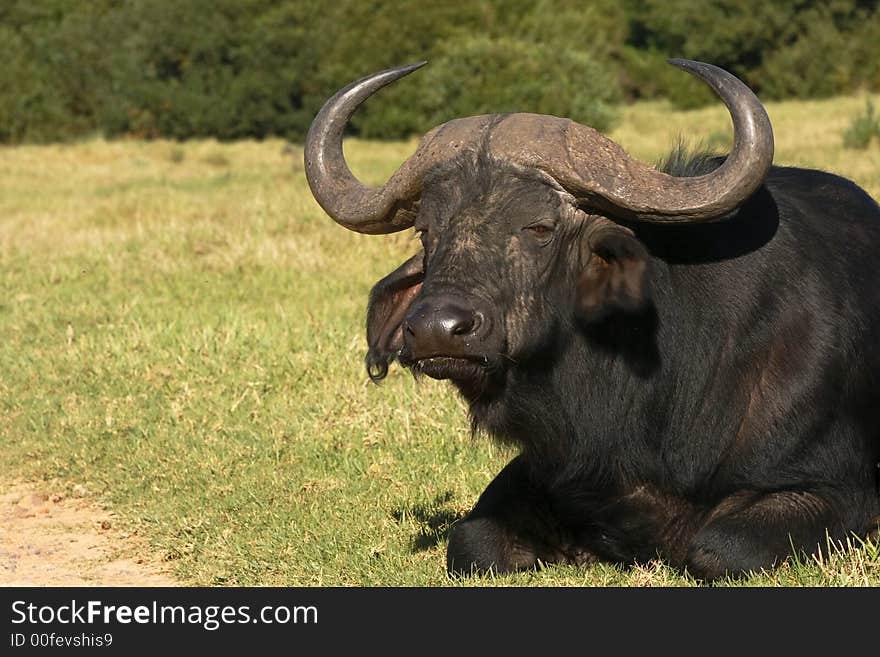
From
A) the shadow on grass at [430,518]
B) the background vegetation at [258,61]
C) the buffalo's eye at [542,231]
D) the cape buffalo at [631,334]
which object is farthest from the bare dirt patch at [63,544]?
the background vegetation at [258,61]

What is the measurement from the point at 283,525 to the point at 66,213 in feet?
34.2

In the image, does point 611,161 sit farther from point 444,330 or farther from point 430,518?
point 430,518

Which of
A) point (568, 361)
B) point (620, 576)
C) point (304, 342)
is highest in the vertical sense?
point (568, 361)

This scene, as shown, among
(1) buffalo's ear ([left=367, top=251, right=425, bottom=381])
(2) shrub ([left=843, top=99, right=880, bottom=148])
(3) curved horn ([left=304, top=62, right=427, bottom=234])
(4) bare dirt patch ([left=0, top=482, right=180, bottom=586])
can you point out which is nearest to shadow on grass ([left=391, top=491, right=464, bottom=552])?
(1) buffalo's ear ([left=367, top=251, right=425, bottom=381])

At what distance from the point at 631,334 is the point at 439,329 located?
0.82 metres

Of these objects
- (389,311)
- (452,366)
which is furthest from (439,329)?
(389,311)

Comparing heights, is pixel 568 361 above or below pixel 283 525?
above

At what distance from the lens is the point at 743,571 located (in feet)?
13.8

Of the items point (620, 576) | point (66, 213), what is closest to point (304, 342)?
point (620, 576)

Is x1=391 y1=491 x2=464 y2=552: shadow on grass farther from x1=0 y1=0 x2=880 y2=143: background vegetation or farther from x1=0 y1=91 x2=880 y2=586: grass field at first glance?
x1=0 y1=0 x2=880 y2=143: background vegetation

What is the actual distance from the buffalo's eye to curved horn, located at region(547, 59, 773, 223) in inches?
5.0

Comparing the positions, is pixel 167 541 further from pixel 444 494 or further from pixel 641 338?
pixel 641 338

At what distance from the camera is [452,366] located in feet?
13.0

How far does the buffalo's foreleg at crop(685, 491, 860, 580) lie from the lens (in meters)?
4.23
